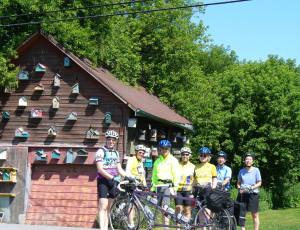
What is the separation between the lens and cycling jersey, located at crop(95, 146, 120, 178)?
10797 millimetres

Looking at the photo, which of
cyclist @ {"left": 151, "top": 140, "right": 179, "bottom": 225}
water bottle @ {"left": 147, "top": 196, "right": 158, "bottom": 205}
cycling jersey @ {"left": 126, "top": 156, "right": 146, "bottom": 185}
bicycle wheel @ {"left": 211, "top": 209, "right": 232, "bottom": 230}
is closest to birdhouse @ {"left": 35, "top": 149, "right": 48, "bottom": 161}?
cycling jersey @ {"left": 126, "top": 156, "right": 146, "bottom": 185}

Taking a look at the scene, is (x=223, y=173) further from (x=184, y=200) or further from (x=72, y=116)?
(x=72, y=116)

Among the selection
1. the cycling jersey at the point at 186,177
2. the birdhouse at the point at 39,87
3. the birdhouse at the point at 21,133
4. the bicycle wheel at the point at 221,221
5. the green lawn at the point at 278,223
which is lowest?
the green lawn at the point at 278,223

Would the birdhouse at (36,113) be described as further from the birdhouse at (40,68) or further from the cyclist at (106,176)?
the cyclist at (106,176)

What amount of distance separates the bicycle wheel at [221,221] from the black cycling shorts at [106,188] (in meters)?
1.93

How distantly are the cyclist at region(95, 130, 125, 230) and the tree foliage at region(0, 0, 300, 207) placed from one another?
6718 millimetres

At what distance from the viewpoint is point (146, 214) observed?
10.6 meters

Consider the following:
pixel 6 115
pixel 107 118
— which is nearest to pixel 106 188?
pixel 107 118

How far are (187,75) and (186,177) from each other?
16881 millimetres

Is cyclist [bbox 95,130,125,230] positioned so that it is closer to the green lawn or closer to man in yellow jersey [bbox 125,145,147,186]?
man in yellow jersey [bbox 125,145,147,186]

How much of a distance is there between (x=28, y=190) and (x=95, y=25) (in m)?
6.52

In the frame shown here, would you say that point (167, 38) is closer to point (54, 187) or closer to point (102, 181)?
point (54, 187)

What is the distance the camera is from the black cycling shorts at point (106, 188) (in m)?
10.8

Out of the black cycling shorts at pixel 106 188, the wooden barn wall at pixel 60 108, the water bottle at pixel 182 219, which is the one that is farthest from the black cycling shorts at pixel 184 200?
the wooden barn wall at pixel 60 108
